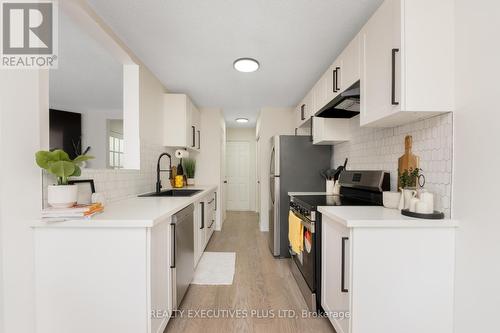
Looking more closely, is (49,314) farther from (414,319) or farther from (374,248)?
(414,319)

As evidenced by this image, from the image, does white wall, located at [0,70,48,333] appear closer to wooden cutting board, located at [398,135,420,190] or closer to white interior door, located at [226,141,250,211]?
wooden cutting board, located at [398,135,420,190]

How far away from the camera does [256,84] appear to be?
3082 millimetres

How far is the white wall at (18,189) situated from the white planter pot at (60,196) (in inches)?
3.1

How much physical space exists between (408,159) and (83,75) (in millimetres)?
3355

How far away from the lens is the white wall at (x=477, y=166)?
3.51ft

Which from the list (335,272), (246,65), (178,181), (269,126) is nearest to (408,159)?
(335,272)

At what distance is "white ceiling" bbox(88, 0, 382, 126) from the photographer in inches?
62.4

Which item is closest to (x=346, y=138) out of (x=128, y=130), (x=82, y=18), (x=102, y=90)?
(x=128, y=130)

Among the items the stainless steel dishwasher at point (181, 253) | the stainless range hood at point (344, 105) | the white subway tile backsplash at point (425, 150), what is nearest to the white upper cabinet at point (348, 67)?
the stainless range hood at point (344, 105)

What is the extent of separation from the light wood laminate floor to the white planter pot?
1.11 meters

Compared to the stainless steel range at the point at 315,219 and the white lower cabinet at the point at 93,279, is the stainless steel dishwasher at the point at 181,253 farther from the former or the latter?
the stainless steel range at the point at 315,219

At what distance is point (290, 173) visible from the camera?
Answer: 9.61 ft

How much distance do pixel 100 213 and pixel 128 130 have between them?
1.20 metres

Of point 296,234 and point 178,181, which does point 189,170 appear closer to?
point 178,181
